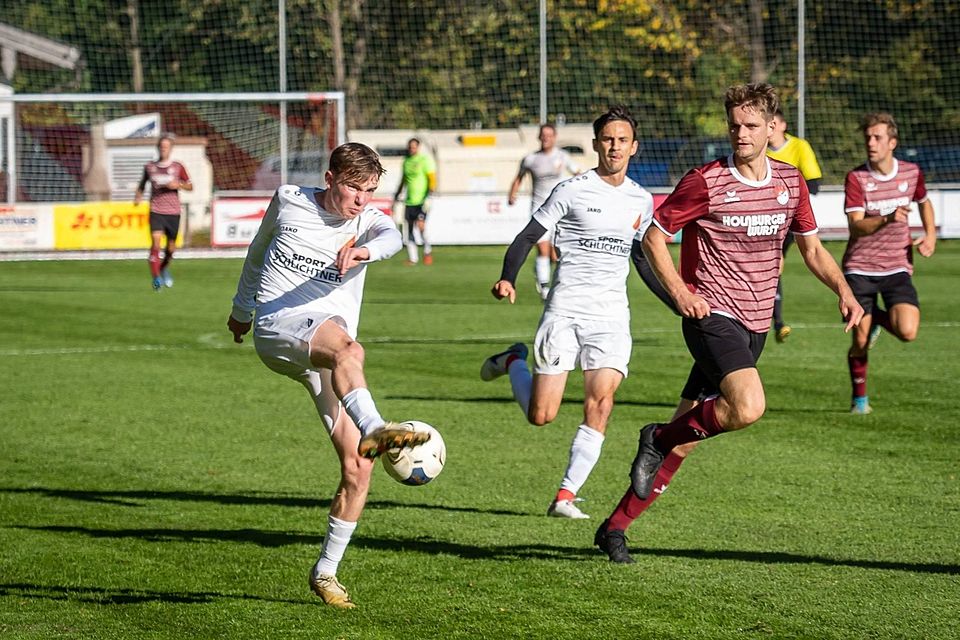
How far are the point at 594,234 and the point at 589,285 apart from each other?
0.30m

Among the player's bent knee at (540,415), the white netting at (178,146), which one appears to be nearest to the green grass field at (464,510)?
the player's bent knee at (540,415)

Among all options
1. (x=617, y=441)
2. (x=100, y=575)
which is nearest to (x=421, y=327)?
(x=617, y=441)

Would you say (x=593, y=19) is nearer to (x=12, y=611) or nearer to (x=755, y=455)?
(x=755, y=455)

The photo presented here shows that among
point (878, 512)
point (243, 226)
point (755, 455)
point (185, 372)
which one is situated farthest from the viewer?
point (243, 226)

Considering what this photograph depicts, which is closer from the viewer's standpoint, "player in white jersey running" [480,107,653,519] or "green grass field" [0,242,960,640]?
"green grass field" [0,242,960,640]

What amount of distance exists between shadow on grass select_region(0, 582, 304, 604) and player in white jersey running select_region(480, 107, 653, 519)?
7.79 ft

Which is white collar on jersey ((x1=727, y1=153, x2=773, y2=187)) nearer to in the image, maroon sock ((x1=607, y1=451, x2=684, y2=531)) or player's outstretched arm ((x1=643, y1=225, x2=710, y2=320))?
player's outstretched arm ((x1=643, y1=225, x2=710, y2=320))

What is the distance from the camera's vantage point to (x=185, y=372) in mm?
14016

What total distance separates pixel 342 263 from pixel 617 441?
16.0 feet

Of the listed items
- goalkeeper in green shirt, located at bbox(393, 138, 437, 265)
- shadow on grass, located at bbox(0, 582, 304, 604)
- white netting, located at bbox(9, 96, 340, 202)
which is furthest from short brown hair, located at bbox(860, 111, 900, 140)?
white netting, located at bbox(9, 96, 340, 202)

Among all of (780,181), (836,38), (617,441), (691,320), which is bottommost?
(617,441)

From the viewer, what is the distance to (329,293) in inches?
251

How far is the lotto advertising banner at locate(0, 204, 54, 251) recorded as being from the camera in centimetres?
2980

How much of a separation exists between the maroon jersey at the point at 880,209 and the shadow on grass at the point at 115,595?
6.73 meters
